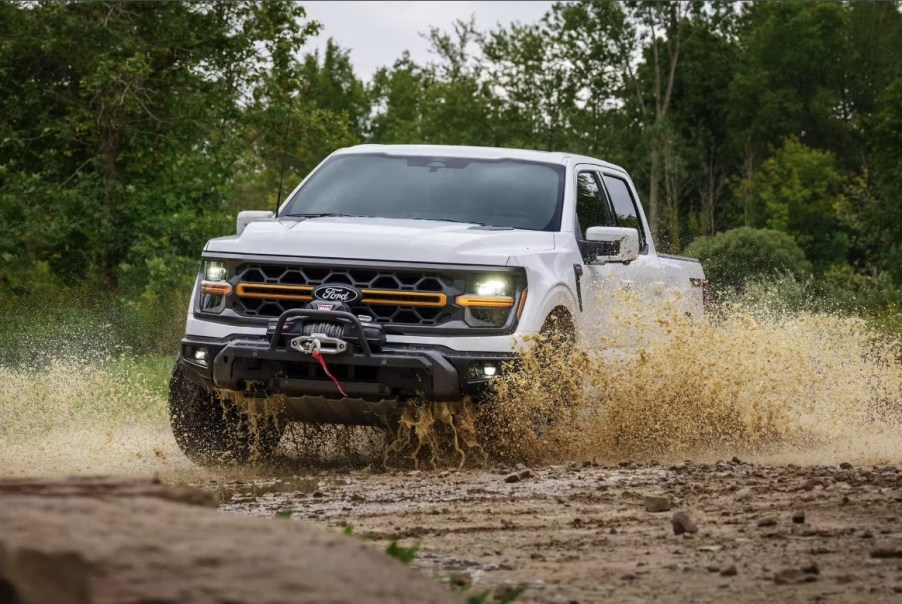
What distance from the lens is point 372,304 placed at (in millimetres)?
8336

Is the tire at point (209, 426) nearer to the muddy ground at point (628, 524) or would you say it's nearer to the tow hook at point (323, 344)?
the muddy ground at point (628, 524)

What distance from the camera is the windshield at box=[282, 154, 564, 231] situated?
9406mm

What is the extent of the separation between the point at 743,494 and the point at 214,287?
3.23 meters

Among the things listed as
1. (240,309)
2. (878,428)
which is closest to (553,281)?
(240,309)

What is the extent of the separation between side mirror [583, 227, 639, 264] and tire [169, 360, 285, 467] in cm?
214

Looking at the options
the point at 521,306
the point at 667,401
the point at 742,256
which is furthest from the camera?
the point at 742,256

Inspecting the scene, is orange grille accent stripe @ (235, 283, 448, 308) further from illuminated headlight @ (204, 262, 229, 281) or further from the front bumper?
illuminated headlight @ (204, 262, 229, 281)

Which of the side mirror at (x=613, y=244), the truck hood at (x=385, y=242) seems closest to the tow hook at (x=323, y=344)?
the truck hood at (x=385, y=242)

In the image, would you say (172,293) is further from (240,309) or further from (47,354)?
(240,309)

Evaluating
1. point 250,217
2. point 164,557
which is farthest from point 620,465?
point 164,557

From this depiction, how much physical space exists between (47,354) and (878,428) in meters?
9.13

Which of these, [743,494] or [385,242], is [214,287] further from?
[743,494]

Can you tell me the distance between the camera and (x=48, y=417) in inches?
472

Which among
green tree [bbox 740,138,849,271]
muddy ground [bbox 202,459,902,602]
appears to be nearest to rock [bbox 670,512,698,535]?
muddy ground [bbox 202,459,902,602]
